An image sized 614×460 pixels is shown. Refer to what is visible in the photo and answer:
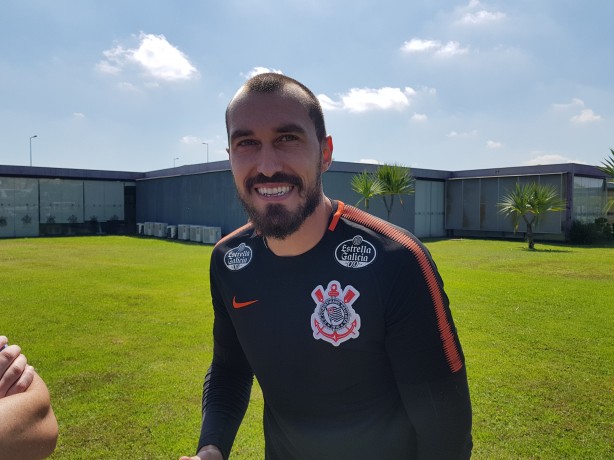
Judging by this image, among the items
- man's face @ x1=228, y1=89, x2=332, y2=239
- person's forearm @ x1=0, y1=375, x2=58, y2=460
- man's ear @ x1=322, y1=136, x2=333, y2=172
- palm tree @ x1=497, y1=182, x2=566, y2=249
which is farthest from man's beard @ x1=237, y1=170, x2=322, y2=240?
palm tree @ x1=497, y1=182, x2=566, y2=249

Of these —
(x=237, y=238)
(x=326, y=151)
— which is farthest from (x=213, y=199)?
(x=326, y=151)

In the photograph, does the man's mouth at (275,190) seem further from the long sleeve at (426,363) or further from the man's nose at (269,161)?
the long sleeve at (426,363)

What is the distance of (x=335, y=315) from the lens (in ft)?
5.34

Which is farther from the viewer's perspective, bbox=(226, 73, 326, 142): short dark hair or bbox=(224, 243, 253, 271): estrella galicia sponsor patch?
bbox=(224, 243, 253, 271): estrella galicia sponsor patch

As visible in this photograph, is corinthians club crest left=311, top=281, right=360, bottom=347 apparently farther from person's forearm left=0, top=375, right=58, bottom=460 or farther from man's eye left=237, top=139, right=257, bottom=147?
person's forearm left=0, top=375, right=58, bottom=460

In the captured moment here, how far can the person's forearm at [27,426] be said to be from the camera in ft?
4.85

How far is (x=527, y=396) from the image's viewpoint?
5.09 m

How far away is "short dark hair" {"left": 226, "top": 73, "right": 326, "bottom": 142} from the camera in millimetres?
1688

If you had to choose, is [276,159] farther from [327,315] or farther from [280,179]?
[327,315]

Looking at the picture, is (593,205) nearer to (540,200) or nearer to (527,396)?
(540,200)

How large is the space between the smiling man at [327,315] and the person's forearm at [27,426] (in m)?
0.57

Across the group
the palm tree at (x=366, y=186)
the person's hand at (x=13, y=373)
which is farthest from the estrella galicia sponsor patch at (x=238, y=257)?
the palm tree at (x=366, y=186)

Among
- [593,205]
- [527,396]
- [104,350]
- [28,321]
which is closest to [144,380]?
[104,350]

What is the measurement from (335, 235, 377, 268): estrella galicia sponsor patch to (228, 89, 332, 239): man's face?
0.18 meters
